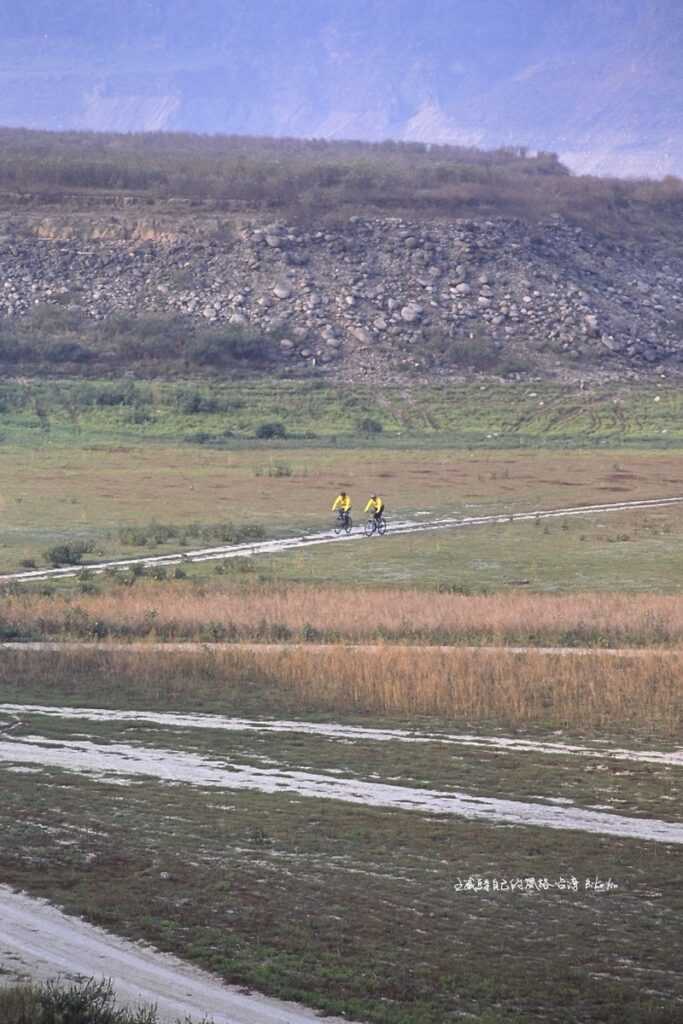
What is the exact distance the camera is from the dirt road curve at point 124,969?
11.1 m

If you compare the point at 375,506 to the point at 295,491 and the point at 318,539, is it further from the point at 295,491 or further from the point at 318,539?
the point at 295,491

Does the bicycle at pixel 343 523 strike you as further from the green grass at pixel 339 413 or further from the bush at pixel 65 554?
the green grass at pixel 339 413

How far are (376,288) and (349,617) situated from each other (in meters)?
65.3

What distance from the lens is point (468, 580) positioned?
34.2m

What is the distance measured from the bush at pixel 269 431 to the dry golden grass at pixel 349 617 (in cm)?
3968

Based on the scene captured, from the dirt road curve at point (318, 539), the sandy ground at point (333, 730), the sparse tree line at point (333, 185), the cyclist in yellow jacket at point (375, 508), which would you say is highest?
the sparse tree line at point (333, 185)

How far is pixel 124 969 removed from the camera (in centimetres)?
1178

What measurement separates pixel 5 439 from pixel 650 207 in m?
61.2

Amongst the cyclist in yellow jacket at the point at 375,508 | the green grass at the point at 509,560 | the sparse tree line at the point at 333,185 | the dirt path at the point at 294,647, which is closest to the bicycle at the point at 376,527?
the cyclist in yellow jacket at the point at 375,508

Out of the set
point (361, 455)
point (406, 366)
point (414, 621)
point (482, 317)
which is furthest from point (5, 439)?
point (414, 621)

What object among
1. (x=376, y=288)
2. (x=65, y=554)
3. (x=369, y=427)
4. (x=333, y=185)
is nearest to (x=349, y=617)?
(x=65, y=554)

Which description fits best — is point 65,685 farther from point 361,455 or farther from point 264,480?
point 361,455

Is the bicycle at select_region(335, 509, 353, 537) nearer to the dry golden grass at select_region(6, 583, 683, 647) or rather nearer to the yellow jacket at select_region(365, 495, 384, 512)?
the yellow jacket at select_region(365, 495, 384, 512)

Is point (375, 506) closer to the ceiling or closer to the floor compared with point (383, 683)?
closer to the ceiling
